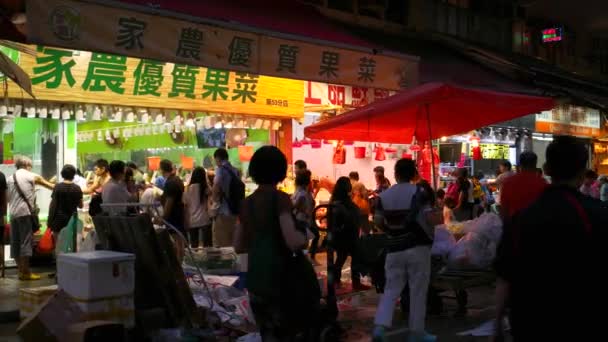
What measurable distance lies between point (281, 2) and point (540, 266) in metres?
10.7

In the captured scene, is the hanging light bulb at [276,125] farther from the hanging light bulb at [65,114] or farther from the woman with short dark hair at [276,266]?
the woman with short dark hair at [276,266]

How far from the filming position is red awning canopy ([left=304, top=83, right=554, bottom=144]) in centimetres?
890

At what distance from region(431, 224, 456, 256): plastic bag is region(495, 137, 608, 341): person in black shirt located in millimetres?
5107

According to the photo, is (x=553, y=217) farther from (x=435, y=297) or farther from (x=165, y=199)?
(x=165, y=199)

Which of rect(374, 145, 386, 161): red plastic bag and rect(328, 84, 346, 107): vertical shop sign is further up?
rect(328, 84, 346, 107): vertical shop sign

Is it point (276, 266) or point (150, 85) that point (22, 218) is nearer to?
point (150, 85)

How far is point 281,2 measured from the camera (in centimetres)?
1305

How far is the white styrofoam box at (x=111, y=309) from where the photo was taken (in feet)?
20.9

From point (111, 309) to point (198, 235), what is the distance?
5838 millimetres

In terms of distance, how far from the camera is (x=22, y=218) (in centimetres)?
1096

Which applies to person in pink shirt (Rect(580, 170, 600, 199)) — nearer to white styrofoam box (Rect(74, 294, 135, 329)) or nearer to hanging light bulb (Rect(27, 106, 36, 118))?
hanging light bulb (Rect(27, 106, 36, 118))

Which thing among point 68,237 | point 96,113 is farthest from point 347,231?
point 96,113

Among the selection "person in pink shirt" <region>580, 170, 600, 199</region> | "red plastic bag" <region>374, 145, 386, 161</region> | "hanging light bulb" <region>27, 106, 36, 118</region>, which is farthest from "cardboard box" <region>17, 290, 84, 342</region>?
"person in pink shirt" <region>580, 170, 600, 199</region>

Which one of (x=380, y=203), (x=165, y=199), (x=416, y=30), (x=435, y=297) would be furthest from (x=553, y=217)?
(x=416, y=30)
